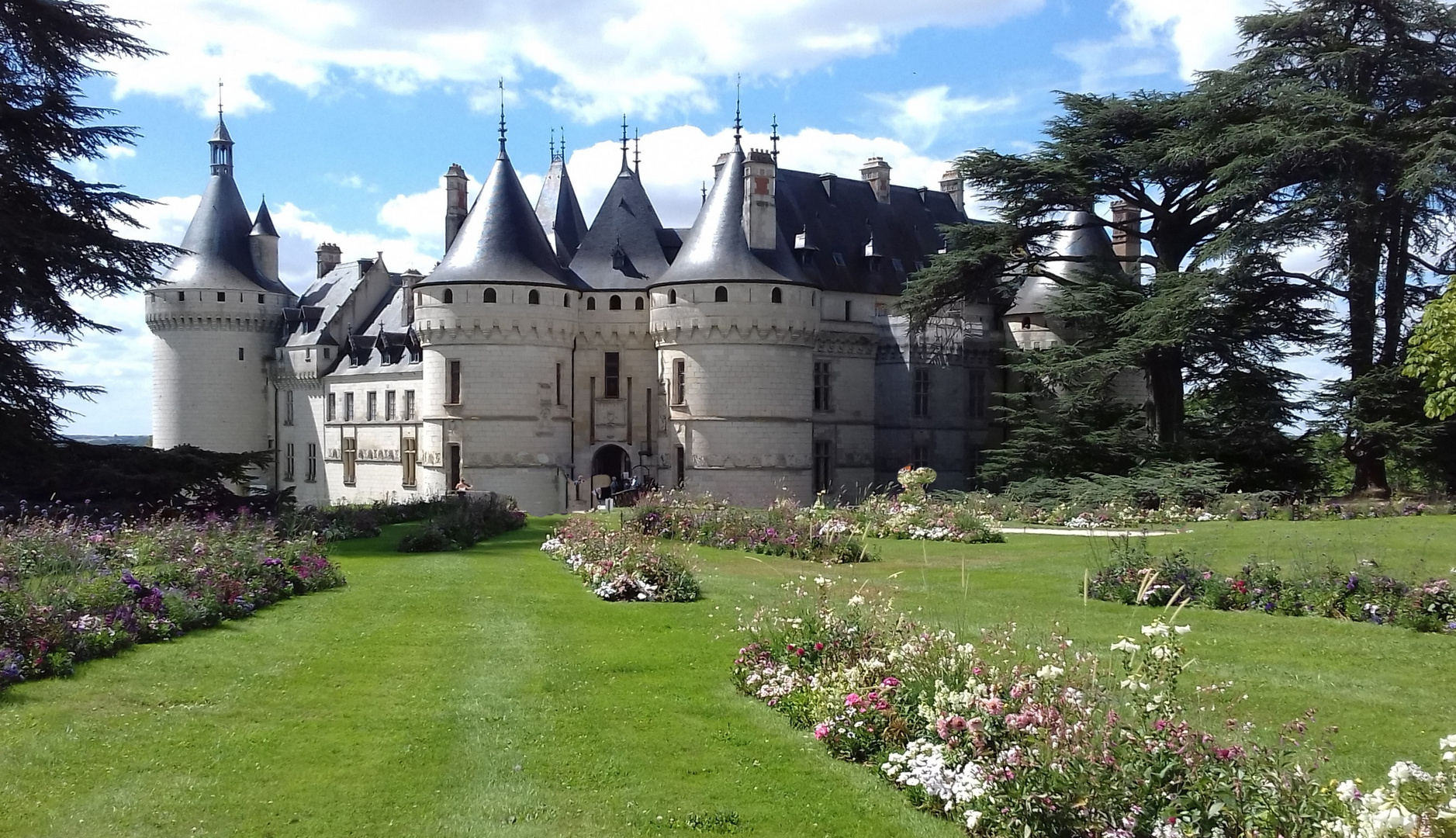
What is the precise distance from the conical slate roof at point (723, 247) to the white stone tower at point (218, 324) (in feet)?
75.2

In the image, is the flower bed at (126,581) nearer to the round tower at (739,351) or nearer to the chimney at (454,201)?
the round tower at (739,351)

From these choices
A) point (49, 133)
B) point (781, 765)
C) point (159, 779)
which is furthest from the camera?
point (49, 133)

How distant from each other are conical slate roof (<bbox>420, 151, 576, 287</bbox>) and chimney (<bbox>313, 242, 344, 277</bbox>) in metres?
23.6

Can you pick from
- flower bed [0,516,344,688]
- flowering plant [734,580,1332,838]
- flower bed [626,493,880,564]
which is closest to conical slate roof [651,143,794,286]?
flower bed [626,493,880,564]

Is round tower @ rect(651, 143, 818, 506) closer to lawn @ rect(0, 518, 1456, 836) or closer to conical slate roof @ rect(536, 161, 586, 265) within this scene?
conical slate roof @ rect(536, 161, 586, 265)

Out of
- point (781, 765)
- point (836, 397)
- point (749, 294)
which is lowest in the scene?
point (781, 765)

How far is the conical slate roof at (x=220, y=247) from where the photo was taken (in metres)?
49.8

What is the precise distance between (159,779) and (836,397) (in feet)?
110

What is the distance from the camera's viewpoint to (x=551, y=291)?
118 feet

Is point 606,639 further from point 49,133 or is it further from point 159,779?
point 49,133

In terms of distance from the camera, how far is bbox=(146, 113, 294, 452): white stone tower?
163ft

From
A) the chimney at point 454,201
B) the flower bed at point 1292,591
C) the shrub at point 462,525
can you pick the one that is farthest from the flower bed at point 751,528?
the chimney at point 454,201

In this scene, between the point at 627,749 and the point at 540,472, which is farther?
the point at 540,472

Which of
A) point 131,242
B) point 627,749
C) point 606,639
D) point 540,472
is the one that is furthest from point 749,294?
point 627,749
